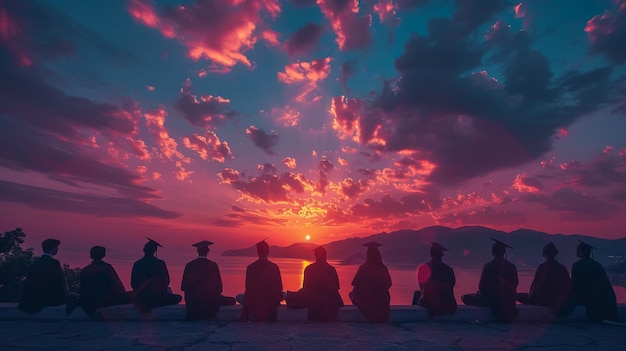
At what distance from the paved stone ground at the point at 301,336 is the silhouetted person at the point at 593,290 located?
421 mm

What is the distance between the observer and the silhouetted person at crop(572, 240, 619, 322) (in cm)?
854

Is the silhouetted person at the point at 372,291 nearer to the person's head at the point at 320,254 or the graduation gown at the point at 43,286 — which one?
the person's head at the point at 320,254

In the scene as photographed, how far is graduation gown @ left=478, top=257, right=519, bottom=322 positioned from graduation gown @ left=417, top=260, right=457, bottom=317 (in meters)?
0.81

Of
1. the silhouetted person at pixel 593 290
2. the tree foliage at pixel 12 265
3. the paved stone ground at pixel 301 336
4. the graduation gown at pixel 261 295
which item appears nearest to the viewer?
the paved stone ground at pixel 301 336

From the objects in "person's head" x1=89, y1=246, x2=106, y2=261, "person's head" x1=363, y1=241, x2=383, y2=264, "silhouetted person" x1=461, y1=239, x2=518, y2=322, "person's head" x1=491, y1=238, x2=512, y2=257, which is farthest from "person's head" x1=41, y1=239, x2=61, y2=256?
"person's head" x1=491, y1=238, x2=512, y2=257

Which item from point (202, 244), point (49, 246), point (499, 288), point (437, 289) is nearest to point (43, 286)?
point (49, 246)

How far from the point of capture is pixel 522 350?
19.4 feet

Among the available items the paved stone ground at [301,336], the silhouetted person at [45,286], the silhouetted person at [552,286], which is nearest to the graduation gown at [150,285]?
the paved stone ground at [301,336]

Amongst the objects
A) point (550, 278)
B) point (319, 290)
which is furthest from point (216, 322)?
point (550, 278)

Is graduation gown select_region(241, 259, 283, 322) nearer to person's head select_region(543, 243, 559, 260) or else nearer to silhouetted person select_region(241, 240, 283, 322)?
silhouetted person select_region(241, 240, 283, 322)

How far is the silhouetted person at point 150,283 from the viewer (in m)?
8.48

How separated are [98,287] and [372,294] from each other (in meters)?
6.21

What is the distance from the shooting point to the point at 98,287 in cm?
843

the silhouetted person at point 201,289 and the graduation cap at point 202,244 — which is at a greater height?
the graduation cap at point 202,244
